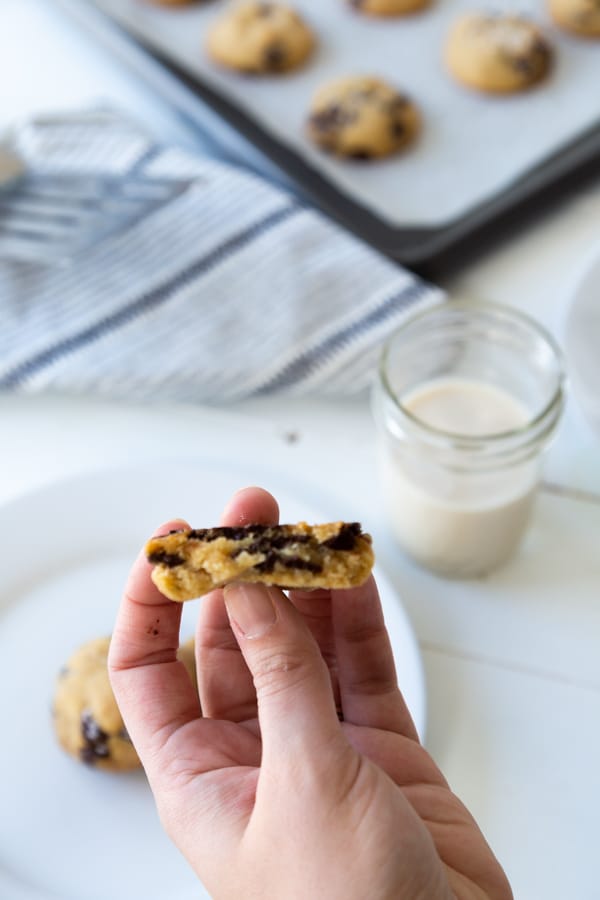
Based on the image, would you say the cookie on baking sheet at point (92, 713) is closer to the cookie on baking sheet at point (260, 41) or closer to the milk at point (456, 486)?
the milk at point (456, 486)

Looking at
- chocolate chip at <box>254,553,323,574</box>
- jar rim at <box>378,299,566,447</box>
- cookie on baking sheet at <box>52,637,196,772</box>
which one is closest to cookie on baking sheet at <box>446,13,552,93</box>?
jar rim at <box>378,299,566,447</box>

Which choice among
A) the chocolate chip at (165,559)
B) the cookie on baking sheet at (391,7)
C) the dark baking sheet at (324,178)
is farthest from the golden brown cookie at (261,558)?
the cookie on baking sheet at (391,7)

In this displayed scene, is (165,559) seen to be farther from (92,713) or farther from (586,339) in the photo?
(586,339)

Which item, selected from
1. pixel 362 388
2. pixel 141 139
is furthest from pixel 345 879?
pixel 141 139

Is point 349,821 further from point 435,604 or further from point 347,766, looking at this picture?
point 435,604

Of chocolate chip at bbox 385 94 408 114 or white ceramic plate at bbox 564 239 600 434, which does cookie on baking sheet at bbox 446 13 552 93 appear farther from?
white ceramic plate at bbox 564 239 600 434
